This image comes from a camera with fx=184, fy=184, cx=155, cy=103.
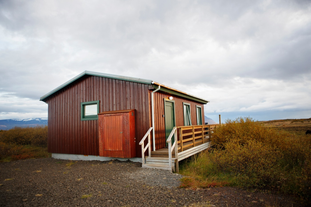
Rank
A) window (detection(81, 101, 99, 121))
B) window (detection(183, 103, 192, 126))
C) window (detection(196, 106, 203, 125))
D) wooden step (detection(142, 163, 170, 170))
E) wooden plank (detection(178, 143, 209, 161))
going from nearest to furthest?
1. wooden step (detection(142, 163, 170, 170))
2. wooden plank (detection(178, 143, 209, 161))
3. window (detection(81, 101, 99, 121))
4. window (detection(183, 103, 192, 126))
5. window (detection(196, 106, 203, 125))

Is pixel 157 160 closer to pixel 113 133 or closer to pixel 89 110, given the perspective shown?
pixel 113 133

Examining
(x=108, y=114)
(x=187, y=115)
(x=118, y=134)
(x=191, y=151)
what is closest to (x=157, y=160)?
(x=191, y=151)

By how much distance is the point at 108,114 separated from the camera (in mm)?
8039

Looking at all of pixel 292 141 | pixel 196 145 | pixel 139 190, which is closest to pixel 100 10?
pixel 196 145

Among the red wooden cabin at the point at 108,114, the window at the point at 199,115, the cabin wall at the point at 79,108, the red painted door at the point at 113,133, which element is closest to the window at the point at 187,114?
the red wooden cabin at the point at 108,114

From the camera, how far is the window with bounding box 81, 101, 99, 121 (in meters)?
9.34

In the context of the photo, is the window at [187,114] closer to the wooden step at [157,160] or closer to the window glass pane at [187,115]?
the window glass pane at [187,115]

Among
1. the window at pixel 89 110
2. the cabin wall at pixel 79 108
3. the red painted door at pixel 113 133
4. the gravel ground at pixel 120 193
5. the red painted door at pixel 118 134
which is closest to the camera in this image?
the gravel ground at pixel 120 193

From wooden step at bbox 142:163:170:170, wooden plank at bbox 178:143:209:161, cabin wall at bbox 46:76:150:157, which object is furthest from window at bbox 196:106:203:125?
wooden step at bbox 142:163:170:170

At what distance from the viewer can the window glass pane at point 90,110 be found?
9414 millimetres

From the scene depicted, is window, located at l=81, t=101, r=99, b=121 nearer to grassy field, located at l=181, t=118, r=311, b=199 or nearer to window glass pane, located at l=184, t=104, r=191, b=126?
window glass pane, located at l=184, t=104, r=191, b=126

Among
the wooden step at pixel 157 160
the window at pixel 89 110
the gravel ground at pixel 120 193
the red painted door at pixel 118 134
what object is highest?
the window at pixel 89 110

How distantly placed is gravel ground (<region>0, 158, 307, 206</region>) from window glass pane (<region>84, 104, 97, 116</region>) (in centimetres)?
395

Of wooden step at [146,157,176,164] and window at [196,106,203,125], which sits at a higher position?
window at [196,106,203,125]
